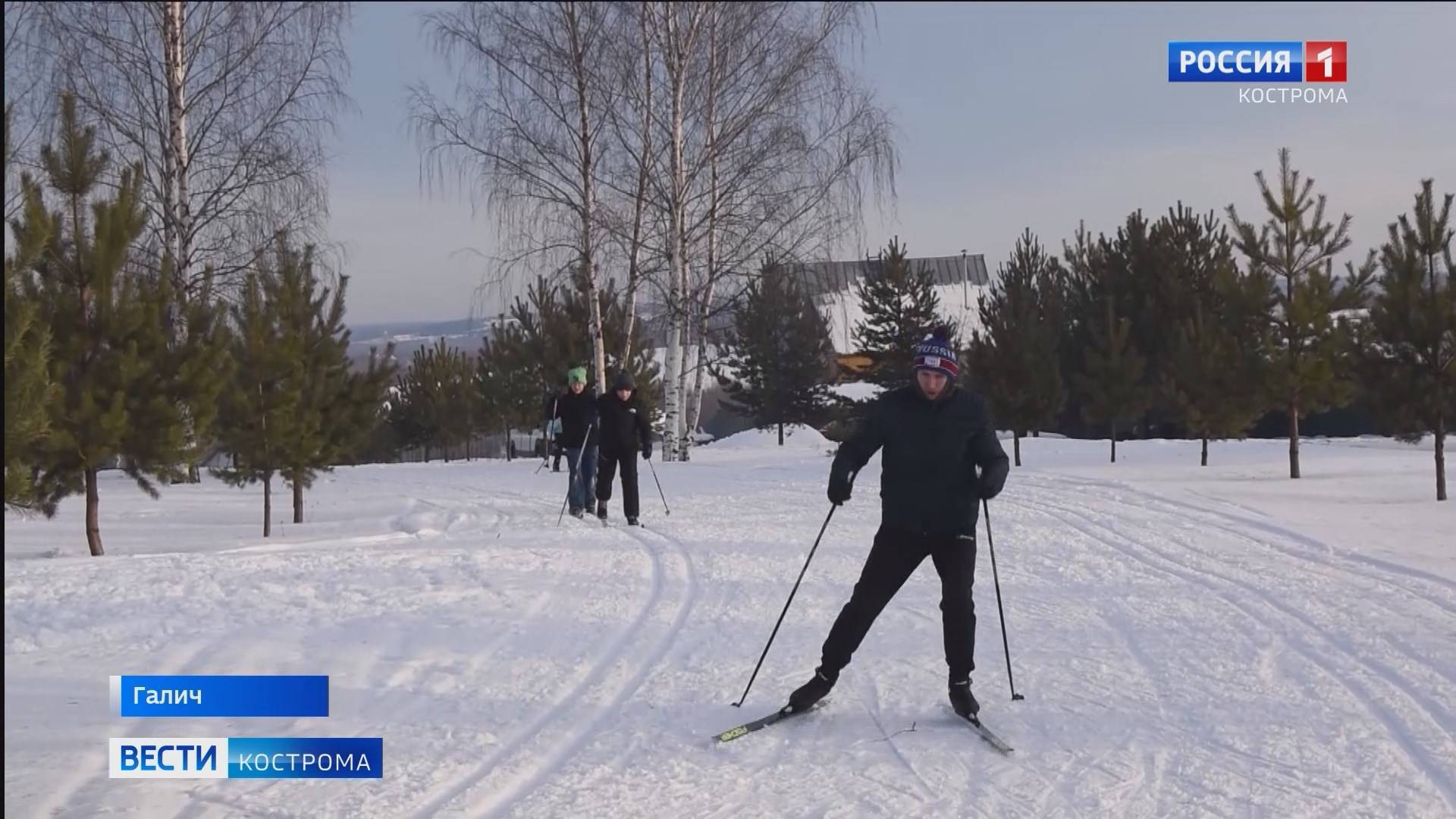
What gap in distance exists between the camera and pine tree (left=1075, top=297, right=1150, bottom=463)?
28.8 m

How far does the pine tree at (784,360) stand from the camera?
1729 inches

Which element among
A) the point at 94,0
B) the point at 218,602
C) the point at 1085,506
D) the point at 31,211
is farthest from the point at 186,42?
the point at 1085,506

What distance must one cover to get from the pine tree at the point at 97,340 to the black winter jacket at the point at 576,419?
4083 millimetres

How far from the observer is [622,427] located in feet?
44.1

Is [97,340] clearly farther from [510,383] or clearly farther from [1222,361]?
[510,383]

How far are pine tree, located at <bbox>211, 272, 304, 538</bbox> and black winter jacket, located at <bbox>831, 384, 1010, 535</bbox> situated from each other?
11864 mm

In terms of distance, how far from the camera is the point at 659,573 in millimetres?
10102

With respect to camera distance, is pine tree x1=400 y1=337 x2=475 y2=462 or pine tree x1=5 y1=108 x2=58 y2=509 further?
pine tree x1=400 y1=337 x2=475 y2=462

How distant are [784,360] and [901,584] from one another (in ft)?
128

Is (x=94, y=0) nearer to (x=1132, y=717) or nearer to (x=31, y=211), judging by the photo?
(x=31, y=211)

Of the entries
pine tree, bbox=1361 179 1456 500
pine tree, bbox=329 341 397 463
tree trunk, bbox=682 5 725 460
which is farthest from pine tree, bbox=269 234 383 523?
pine tree, bbox=1361 179 1456 500

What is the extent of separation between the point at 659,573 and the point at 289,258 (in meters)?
9.49

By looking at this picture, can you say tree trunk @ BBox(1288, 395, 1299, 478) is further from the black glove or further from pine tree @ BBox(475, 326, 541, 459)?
pine tree @ BBox(475, 326, 541, 459)
